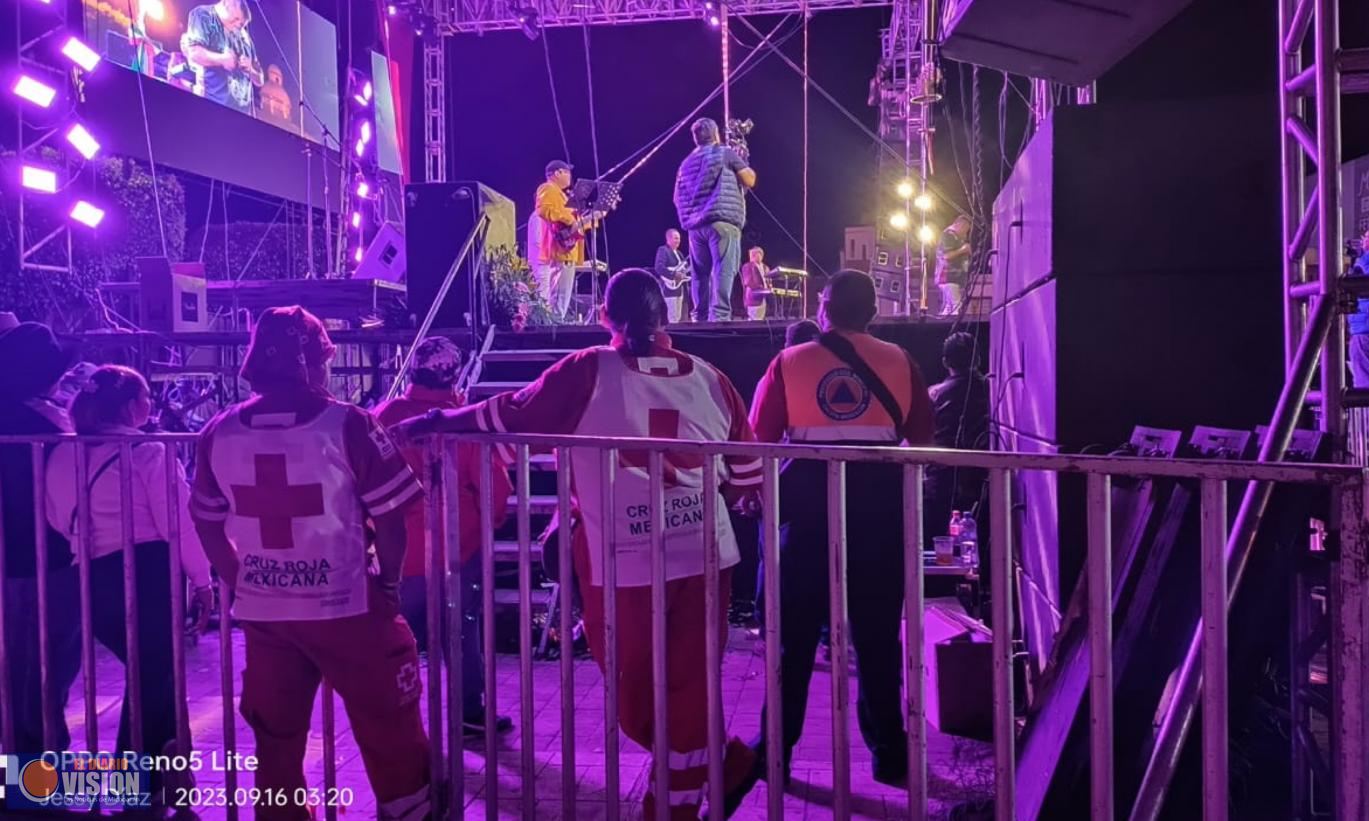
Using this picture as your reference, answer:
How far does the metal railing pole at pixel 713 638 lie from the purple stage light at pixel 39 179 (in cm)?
974

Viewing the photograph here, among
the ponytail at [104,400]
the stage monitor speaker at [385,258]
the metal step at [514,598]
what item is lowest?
the metal step at [514,598]

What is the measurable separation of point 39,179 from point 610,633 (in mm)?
9721

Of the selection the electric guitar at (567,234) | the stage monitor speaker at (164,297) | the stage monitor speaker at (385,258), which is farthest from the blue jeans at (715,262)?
the stage monitor speaker at (164,297)

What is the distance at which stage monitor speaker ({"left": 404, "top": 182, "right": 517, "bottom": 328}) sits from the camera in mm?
8734

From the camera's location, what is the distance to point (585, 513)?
3146 mm

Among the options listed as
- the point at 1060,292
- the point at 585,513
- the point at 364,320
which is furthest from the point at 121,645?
the point at 364,320

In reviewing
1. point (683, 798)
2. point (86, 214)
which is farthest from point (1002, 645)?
point (86, 214)

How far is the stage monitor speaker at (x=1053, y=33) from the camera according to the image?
4102 millimetres

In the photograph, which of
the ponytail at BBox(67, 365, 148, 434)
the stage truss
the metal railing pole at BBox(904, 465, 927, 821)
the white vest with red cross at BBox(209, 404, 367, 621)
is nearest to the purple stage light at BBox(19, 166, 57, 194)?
the stage truss

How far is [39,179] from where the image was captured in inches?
375

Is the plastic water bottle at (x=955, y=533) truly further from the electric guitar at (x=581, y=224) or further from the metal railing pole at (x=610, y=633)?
the electric guitar at (x=581, y=224)

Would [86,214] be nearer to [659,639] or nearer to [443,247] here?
[443,247]

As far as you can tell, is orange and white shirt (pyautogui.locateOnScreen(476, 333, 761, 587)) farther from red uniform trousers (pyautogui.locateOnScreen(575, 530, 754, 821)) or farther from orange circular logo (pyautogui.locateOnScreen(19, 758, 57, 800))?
orange circular logo (pyautogui.locateOnScreen(19, 758, 57, 800))

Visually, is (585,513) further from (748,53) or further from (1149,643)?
(748,53)
